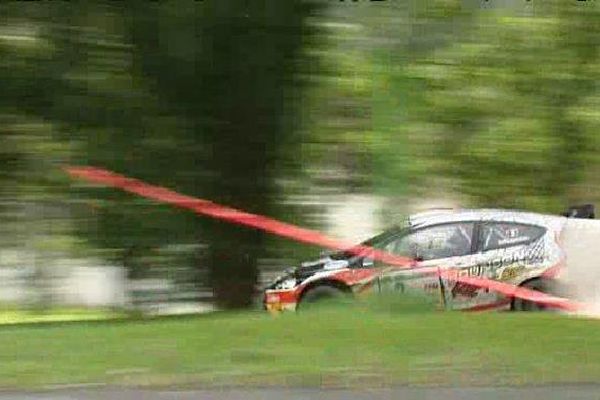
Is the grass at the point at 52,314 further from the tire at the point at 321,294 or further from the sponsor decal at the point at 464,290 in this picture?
the sponsor decal at the point at 464,290

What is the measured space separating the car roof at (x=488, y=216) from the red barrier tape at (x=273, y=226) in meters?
0.37

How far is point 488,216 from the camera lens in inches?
322

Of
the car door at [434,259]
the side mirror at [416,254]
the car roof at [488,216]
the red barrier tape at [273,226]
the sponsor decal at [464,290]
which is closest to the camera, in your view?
the red barrier tape at [273,226]

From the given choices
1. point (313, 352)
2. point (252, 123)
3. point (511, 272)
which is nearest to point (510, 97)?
point (511, 272)

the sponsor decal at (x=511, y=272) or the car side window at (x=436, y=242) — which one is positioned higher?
the car side window at (x=436, y=242)

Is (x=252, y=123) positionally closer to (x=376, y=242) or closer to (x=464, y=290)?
(x=376, y=242)

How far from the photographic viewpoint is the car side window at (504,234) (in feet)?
27.6

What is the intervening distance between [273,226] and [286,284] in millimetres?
457

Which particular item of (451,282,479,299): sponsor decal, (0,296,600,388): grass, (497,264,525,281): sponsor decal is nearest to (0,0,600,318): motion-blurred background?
(451,282,479,299): sponsor decal

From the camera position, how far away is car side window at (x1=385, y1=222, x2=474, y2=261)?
7629 mm

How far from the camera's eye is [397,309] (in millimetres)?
5898

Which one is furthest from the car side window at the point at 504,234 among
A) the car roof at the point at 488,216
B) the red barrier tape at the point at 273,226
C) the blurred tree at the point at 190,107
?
the blurred tree at the point at 190,107

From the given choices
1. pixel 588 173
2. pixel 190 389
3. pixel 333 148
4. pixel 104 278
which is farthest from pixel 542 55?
pixel 190 389

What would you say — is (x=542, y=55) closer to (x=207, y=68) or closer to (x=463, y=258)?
(x=463, y=258)
